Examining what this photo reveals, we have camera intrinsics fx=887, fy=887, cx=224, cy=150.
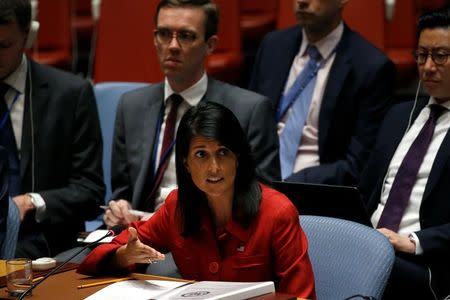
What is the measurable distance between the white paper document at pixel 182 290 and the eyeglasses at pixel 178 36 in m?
1.01

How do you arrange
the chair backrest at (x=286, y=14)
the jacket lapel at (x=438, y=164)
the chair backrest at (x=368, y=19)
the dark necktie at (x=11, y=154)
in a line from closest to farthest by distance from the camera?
the jacket lapel at (x=438, y=164), the dark necktie at (x=11, y=154), the chair backrest at (x=368, y=19), the chair backrest at (x=286, y=14)

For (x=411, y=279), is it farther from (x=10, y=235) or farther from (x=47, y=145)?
(x=47, y=145)

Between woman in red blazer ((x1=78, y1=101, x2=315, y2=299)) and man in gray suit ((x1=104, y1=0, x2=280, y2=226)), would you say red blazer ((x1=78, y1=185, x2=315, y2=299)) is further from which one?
man in gray suit ((x1=104, y1=0, x2=280, y2=226))

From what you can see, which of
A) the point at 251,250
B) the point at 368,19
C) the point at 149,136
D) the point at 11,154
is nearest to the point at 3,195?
the point at 11,154

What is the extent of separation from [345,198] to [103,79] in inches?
62.6

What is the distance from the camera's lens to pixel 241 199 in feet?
5.81

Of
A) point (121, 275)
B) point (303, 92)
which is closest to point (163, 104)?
point (303, 92)

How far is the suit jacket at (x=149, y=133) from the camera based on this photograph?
95.2 inches

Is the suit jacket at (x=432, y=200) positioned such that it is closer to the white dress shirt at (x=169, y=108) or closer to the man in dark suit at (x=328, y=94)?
the man in dark suit at (x=328, y=94)

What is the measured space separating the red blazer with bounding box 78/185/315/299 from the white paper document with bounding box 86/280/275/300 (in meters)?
0.14

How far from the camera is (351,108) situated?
2732 millimetres

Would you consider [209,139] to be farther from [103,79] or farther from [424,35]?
[103,79]

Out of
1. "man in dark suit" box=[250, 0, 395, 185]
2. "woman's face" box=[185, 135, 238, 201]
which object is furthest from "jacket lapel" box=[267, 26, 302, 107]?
"woman's face" box=[185, 135, 238, 201]

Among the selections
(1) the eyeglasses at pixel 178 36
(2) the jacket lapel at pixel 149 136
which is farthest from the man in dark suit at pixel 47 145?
(1) the eyeglasses at pixel 178 36
